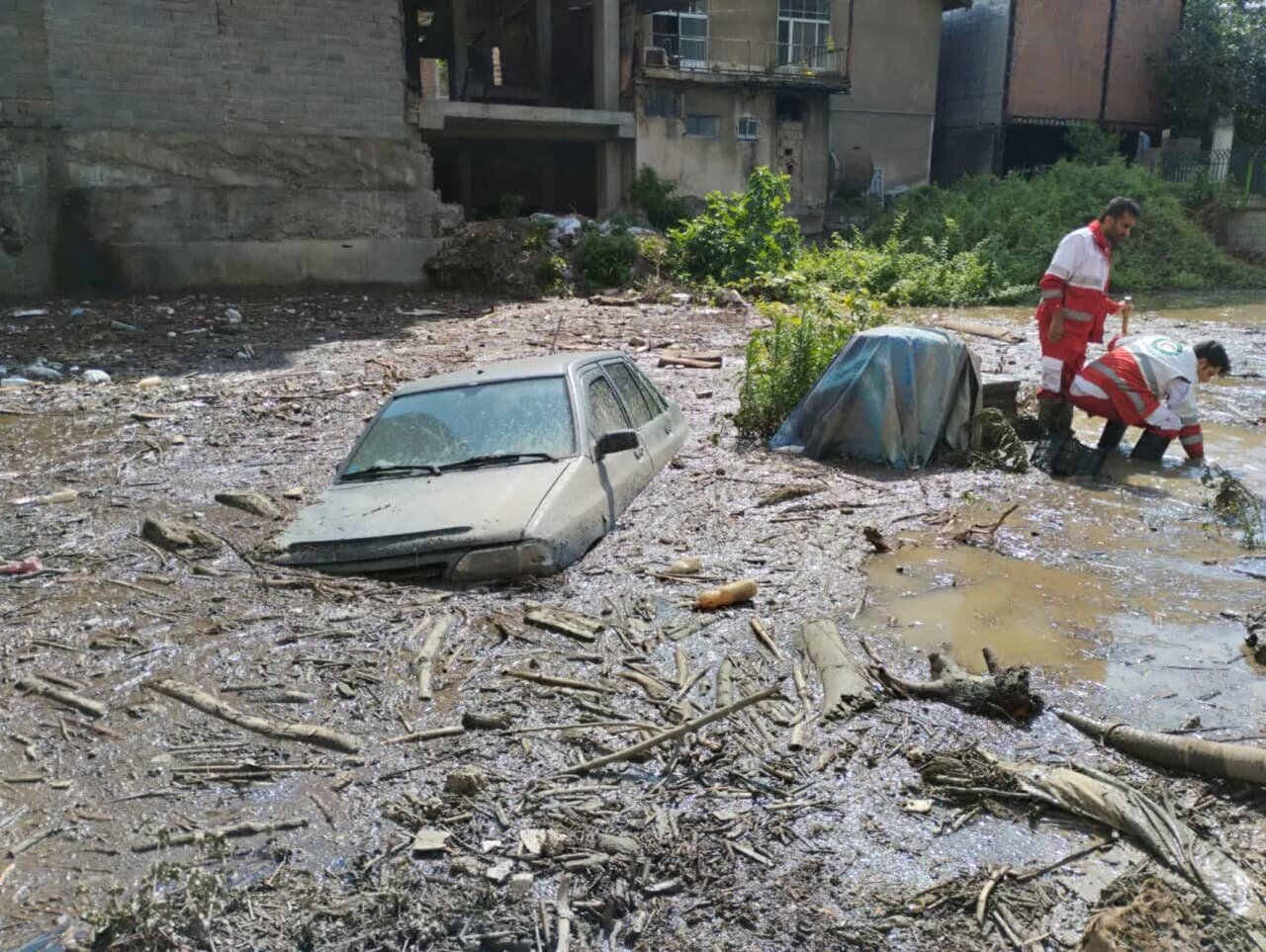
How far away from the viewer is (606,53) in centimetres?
2544

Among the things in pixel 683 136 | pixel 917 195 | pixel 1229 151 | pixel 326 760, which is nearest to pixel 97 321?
pixel 326 760

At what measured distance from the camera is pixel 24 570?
5512mm

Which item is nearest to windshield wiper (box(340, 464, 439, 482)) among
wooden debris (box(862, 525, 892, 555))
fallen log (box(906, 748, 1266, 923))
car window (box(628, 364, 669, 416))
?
car window (box(628, 364, 669, 416))

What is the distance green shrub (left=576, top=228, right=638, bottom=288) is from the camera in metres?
20.1

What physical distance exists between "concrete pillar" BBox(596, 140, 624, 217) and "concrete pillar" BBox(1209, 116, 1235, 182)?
55.5 ft

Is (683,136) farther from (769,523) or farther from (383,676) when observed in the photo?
(383,676)

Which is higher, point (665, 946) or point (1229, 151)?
point (1229, 151)

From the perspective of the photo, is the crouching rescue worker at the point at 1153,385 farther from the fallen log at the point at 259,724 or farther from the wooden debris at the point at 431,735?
the fallen log at the point at 259,724

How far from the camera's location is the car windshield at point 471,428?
5.87 meters

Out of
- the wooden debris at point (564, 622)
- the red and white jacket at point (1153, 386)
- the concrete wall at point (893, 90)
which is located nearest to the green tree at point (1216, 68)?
the concrete wall at point (893, 90)

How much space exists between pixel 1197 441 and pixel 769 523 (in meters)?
3.95

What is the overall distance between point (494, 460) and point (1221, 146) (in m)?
33.6

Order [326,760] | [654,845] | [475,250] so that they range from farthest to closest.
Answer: [475,250] < [326,760] < [654,845]

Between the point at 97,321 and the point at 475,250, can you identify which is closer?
the point at 97,321
